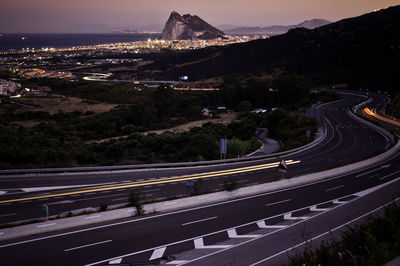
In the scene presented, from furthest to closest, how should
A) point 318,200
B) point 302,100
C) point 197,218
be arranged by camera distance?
point 302,100, point 318,200, point 197,218

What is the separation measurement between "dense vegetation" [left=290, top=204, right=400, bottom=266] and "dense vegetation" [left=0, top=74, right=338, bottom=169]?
20.6m

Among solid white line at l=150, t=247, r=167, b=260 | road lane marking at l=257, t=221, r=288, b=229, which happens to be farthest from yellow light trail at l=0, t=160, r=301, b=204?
road lane marking at l=257, t=221, r=288, b=229

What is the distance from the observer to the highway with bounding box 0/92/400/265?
10234 mm

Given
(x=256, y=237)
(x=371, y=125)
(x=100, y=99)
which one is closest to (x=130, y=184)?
(x=256, y=237)

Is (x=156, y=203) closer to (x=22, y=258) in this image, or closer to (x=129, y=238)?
(x=129, y=238)

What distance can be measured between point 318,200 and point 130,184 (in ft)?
33.5

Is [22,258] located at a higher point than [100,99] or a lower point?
higher

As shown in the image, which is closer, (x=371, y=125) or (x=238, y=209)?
(x=238, y=209)

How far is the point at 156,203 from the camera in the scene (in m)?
14.7

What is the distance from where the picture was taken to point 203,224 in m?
13.3

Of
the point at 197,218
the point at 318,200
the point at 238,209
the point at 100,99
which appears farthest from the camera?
the point at 100,99

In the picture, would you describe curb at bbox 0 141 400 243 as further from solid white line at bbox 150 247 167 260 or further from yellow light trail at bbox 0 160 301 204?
yellow light trail at bbox 0 160 301 204

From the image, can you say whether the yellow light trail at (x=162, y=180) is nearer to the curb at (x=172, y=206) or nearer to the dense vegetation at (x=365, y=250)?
the curb at (x=172, y=206)

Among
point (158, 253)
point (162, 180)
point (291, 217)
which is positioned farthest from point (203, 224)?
point (162, 180)
